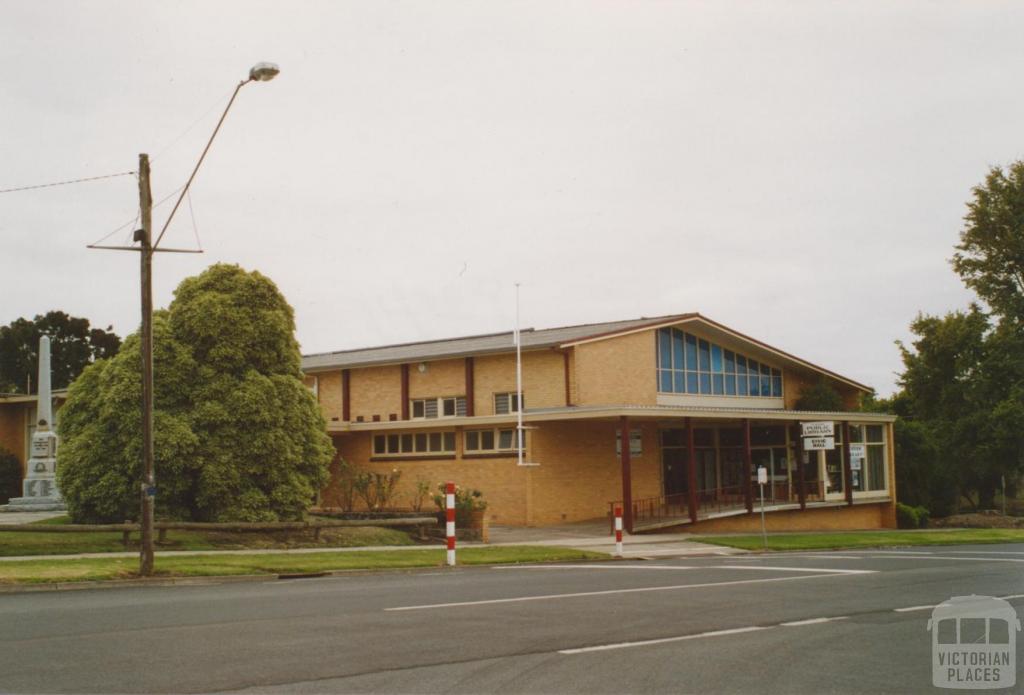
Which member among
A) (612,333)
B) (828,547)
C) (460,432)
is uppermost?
(612,333)

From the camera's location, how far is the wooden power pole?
55.8 feet

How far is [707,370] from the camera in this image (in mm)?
42406

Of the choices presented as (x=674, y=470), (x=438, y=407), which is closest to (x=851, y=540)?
(x=674, y=470)

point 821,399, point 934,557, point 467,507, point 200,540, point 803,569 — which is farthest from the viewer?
point 821,399

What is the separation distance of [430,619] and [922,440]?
4835 centimetres

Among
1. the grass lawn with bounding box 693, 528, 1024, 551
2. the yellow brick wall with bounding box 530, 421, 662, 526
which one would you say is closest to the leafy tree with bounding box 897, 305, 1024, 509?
the grass lawn with bounding box 693, 528, 1024, 551

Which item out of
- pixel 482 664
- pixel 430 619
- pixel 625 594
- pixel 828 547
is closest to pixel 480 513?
pixel 828 547

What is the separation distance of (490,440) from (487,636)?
83.3 ft

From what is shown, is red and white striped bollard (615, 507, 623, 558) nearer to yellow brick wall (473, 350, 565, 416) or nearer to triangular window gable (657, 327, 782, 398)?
yellow brick wall (473, 350, 565, 416)

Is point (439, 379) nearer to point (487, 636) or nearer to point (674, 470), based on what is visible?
point (674, 470)

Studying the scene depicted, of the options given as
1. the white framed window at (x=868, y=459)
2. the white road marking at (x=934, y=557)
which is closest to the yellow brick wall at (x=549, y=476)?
the white framed window at (x=868, y=459)

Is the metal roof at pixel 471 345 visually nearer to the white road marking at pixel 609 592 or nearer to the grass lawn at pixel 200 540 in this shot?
the grass lawn at pixel 200 540

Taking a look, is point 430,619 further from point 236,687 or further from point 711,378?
point 711,378

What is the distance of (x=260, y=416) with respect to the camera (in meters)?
26.0
